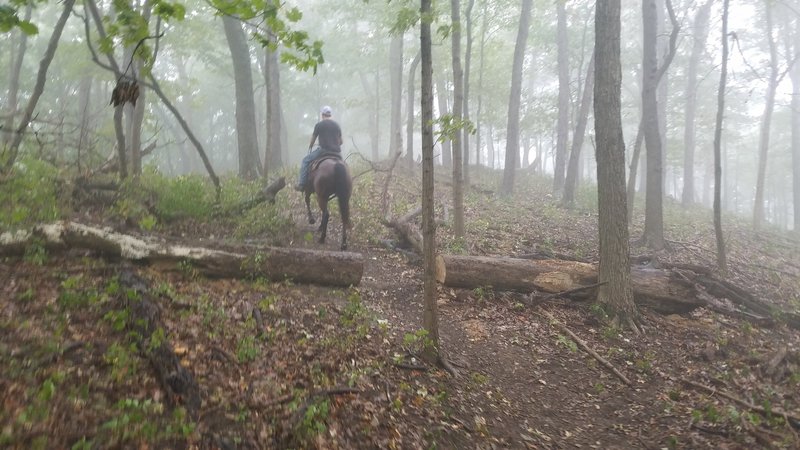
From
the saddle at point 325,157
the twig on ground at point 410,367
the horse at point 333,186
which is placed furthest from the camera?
the saddle at point 325,157

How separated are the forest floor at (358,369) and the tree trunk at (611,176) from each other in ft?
1.78

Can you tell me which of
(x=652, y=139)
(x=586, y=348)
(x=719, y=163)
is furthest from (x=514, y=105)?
(x=586, y=348)

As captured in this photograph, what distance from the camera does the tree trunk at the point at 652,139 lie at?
519 inches

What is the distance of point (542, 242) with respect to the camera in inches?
478

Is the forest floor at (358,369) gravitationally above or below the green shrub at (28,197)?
below

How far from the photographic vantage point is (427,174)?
18.1 ft

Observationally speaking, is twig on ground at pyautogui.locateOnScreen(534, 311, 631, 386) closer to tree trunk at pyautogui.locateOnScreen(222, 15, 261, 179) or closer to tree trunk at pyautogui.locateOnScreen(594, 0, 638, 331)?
tree trunk at pyautogui.locateOnScreen(594, 0, 638, 331)

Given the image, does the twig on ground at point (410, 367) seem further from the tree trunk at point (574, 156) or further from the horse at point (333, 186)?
the tree trunk at point (574, 156)

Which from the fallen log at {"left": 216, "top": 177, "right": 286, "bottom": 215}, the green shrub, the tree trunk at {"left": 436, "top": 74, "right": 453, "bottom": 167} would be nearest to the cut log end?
the fallen log at {"left": 216, "top": 177, "right": 286, "bottom": 215}

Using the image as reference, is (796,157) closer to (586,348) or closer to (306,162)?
(586,348)

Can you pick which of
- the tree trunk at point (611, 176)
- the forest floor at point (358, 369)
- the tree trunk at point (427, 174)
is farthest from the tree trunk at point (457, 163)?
the tree trunk at point (427, 174)

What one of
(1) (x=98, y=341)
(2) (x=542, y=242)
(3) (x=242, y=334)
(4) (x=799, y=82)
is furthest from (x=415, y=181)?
(4) (x=799, y=82)

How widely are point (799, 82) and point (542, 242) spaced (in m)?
29.0

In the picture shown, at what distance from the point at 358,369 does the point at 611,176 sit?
575 cm
